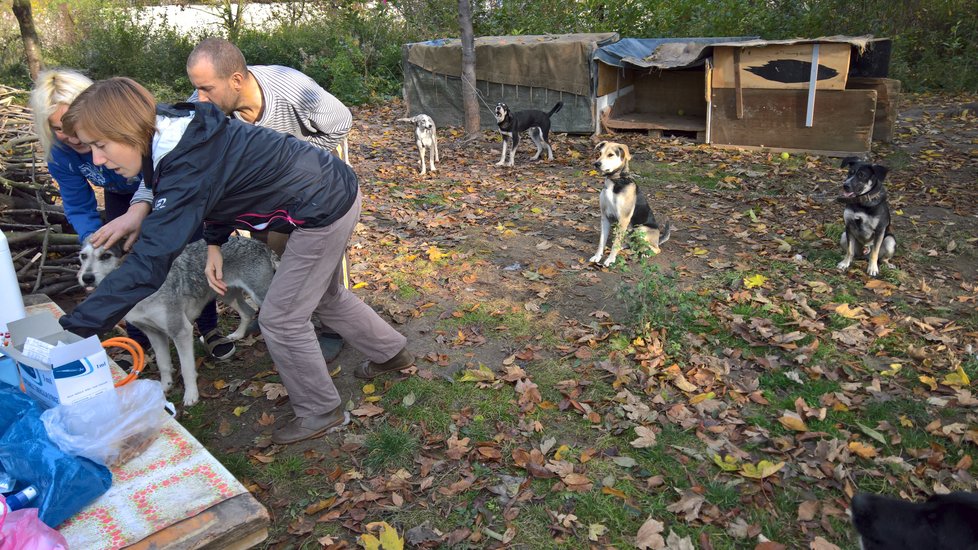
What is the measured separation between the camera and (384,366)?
4430 millimetres

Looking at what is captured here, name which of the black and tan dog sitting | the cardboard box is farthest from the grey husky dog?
the black and tan dog sitting

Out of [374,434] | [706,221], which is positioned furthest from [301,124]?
[706,221]

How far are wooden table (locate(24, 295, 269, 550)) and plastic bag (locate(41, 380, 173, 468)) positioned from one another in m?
0.21

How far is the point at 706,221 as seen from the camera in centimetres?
737

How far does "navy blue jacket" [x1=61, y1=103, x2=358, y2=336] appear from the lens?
2.64m

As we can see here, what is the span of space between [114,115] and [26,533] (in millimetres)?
1623

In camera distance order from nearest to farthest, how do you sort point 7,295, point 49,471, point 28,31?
1. point 49,471
2. point 7,295
3. point 28,31

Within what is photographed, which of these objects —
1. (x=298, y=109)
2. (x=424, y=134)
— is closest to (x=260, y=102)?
(x=298, y=109)

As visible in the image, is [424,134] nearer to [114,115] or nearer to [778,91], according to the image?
[778,91]

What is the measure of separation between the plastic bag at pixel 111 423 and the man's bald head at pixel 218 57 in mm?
1823

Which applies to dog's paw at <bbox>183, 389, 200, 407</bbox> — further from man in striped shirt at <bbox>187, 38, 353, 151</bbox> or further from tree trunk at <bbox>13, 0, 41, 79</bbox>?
tree trunk at <bbox>13, 0, 41, 79</bbox>

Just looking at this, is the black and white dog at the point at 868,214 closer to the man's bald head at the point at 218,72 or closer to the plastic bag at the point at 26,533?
the man's bald head at the point at 218,72

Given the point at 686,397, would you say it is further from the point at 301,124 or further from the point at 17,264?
the point at 17,264

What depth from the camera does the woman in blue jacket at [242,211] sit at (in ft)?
8.71
